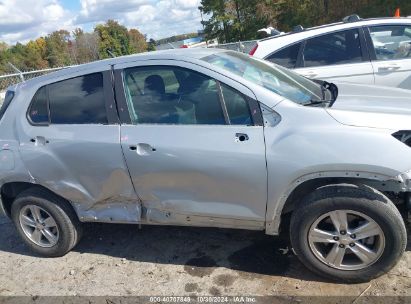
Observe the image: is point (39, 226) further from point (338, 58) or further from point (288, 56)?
point (338, 58)

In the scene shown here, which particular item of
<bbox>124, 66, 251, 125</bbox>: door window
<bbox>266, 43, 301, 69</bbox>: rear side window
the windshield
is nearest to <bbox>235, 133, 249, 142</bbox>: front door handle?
<bbox>124, 66, 251, 125</bbox>: door window

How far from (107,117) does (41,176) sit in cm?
89

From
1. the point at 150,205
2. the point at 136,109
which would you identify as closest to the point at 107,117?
the point at 136,109

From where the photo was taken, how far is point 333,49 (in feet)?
18.6

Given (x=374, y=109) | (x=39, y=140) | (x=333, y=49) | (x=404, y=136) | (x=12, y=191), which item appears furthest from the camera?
(x=333, y=49)

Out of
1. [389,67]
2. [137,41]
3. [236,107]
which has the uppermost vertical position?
[236,107]

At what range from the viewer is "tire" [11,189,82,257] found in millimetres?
3887

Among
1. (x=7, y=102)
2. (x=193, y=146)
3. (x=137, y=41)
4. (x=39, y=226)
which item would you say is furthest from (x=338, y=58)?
(x=137, y=41)

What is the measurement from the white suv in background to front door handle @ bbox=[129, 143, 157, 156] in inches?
122

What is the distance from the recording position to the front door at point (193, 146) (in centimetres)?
304

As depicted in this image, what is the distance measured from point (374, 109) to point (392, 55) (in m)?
3.04

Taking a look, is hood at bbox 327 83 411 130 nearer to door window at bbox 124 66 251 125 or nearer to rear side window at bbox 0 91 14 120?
door window at bbox 124 66 251 125

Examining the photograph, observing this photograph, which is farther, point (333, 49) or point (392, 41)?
point (333, 49)

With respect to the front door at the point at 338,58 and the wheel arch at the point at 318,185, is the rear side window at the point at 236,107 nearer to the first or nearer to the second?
the wheel arch at the point at 318,185
